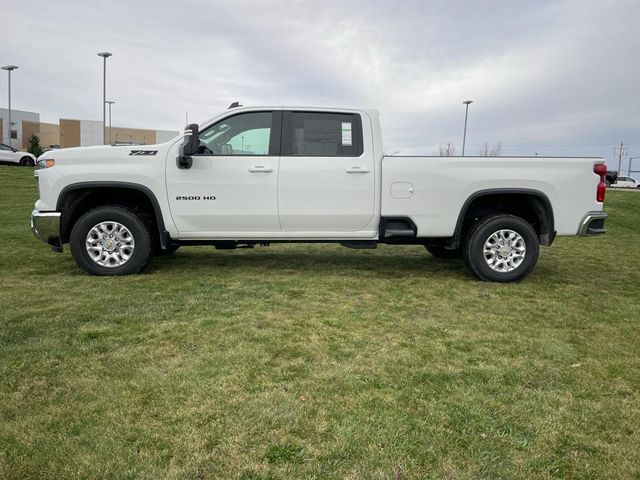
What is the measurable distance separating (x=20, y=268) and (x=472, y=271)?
5.32 m

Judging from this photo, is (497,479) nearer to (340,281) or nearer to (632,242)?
(340,281)

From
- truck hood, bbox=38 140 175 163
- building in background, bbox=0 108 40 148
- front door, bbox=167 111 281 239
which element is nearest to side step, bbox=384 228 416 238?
front door, bbox=167 111 281 239

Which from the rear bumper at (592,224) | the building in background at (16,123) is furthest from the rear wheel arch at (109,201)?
the building in background at (16,123)

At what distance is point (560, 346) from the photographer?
3.70 metres

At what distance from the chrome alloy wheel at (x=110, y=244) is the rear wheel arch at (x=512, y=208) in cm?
370

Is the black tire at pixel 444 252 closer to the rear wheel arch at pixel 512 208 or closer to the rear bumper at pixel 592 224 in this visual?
the rear wheel arch at pixel 512 208

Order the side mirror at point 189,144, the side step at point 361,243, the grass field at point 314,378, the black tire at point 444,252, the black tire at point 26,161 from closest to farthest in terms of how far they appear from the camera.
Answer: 1. the grass field at point 314,378
2. the side mirror at point 189,144
3. the side step at point 361,243
4. the black tire at point 444,252
5. the black tire at point 26,161

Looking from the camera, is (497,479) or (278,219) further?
(278,219)

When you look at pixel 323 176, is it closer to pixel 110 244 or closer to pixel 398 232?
pixel 398 232

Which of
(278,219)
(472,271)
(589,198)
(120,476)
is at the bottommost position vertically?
(120,476)

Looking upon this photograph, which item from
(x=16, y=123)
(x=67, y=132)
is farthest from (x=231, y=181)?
(x=67, y=132)

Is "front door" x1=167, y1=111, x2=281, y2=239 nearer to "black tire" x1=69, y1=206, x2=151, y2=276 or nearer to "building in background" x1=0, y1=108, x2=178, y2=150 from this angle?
"black tire" x1=69, y1=206, x2=151, y2=276

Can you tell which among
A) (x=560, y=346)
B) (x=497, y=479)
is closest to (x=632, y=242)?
(x=560, y=346)

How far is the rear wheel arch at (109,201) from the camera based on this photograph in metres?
5.51
